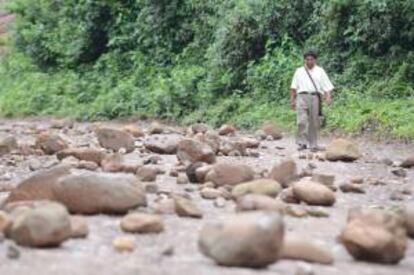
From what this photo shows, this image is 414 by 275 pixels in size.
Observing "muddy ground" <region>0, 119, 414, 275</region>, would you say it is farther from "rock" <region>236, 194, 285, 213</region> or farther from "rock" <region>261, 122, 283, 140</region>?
"rock" <region>261, 122, 283, 140</region>

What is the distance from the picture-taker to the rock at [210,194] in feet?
22.5

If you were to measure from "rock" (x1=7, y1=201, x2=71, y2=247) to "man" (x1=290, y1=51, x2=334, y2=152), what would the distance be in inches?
314

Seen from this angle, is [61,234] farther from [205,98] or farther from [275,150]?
[205,98]

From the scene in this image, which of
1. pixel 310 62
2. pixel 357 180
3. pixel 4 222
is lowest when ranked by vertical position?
pixel 357 180

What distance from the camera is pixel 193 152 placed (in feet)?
31.3

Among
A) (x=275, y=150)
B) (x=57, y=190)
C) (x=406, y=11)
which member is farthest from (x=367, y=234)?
(x=406, y=11)

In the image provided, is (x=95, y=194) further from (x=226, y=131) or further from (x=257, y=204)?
(x=226, y=131)

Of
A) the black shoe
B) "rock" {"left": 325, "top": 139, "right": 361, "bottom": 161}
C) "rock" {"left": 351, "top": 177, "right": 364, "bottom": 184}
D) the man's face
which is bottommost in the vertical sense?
the black shoe

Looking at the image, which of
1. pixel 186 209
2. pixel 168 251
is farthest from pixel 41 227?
pixel 186 209

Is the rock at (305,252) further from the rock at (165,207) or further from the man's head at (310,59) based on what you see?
the man's head at (310,59)

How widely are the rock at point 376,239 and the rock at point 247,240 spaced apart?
1.85 feet

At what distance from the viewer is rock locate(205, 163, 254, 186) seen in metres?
7.36

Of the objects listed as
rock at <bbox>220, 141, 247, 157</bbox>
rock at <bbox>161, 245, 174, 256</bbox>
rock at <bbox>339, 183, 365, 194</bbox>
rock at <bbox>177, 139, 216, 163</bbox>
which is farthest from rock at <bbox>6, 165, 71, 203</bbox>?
→ rock at <bbox>220, 141, 247, 157</bbox>

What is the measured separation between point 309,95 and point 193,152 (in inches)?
145
